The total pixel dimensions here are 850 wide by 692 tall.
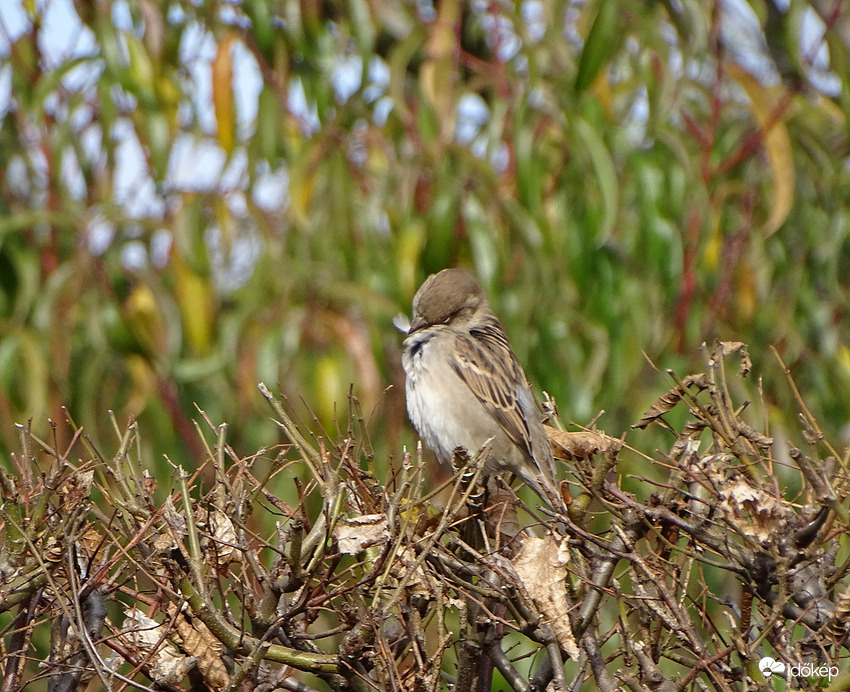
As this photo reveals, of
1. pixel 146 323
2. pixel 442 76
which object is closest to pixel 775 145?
pixel 442 76

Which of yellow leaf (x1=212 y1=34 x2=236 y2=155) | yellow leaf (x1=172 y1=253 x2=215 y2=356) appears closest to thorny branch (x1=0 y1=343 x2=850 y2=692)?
yellow leaf (x1=172 y1=253 x2=215 y2=356)

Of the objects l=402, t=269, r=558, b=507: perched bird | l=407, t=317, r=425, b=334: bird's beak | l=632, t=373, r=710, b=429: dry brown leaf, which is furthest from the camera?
l=407, t=317, r=425, b=334: bird's beak

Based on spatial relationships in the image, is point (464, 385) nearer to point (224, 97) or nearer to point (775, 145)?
point (224, 97)

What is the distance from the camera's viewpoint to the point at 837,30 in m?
6.05

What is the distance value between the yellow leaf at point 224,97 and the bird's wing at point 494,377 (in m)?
1.35

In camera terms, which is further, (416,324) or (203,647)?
(416,324)

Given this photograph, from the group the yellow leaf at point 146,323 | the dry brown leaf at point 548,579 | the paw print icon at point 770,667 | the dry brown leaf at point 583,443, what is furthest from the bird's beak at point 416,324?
the paw print icon at point 770,667

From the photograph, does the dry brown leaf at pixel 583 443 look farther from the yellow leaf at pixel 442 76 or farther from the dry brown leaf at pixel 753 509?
the yellow leaf at pixel 442 76

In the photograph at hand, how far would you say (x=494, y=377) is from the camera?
4.73m

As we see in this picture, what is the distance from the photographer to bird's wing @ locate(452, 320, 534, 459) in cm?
466

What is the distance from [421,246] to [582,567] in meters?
2.52

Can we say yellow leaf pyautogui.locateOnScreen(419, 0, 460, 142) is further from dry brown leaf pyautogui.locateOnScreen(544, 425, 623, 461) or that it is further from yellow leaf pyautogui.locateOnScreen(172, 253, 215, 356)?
dry brown leaf pyautogui.locateOnScreen(544, 425, 623, 461)

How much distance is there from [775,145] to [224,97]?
2488mm

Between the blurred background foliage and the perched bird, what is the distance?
5.2 inches
